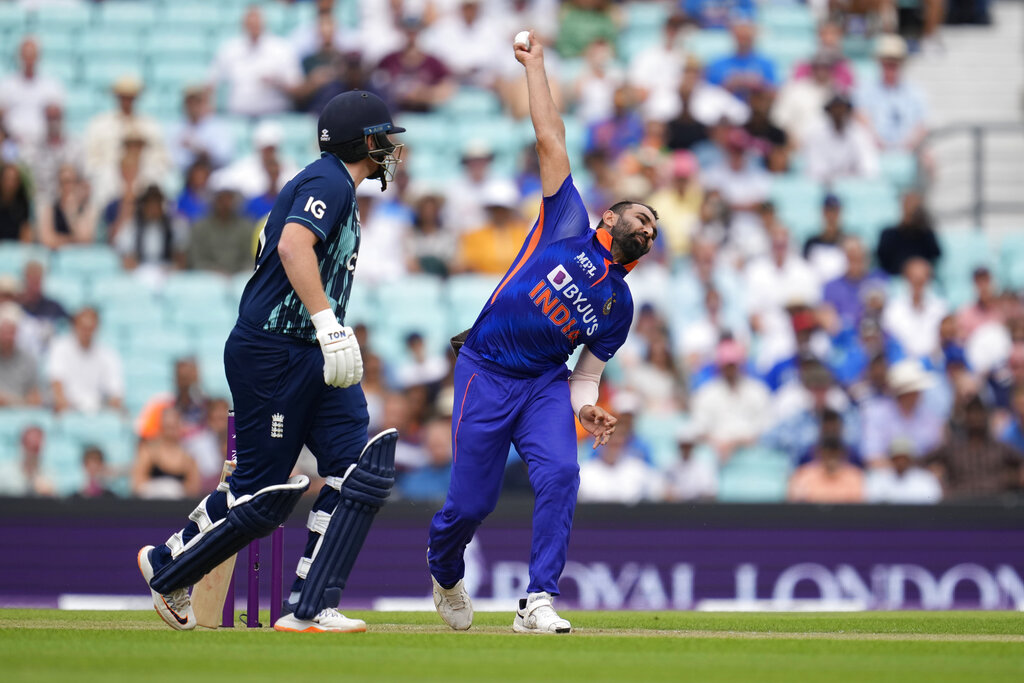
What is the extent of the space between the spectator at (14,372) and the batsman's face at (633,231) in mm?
7315

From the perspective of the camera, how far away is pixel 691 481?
1234 cm

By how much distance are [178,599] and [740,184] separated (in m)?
9.46

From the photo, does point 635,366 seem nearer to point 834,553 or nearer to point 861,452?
point 861,452

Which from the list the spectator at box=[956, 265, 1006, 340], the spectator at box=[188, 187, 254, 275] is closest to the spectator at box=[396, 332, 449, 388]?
the spectator at box=[188, 187, 254, 275]

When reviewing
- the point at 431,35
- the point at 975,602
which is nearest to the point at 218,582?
the point at 975,602

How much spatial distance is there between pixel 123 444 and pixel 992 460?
275 inches

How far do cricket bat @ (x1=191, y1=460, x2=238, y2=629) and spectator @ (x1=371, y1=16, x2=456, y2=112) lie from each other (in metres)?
9.08

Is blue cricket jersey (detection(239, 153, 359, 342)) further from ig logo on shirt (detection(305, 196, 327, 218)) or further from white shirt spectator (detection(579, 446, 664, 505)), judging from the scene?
white shirt spectator (detection(579, 446, 664, 505))

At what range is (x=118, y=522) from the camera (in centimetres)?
1045

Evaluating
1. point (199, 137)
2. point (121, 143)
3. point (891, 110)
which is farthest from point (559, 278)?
point (891, 110)

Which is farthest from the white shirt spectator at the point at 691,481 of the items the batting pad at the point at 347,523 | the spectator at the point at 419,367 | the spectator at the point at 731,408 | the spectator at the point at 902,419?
the batting pad at the point at 347,523

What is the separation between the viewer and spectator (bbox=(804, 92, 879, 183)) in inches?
613

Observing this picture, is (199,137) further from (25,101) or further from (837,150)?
(837,150)

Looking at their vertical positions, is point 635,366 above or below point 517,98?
below
